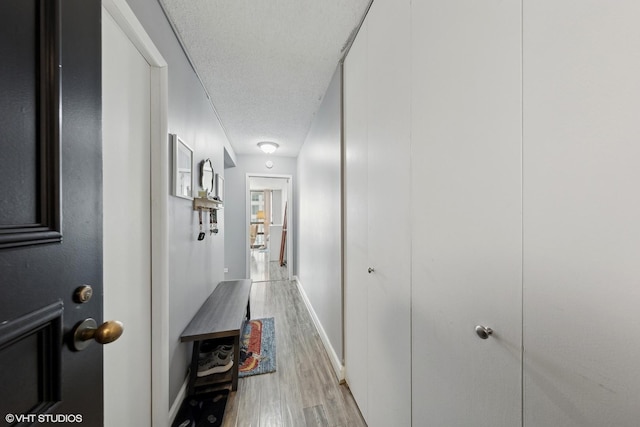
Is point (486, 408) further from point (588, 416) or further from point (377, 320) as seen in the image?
point (377, 320)

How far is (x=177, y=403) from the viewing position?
150cm

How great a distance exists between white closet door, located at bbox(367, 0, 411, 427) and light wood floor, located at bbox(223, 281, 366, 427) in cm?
35

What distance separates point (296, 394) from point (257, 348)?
27.7 inches

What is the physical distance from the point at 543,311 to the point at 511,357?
6.1 inches

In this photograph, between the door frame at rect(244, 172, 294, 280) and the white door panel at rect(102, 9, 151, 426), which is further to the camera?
the door frame at rect(244, 172, 294, 280)

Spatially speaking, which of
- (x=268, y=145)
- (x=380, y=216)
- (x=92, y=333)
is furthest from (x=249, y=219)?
(x=92, y=333)

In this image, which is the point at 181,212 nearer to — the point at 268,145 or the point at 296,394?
the point at 296,394

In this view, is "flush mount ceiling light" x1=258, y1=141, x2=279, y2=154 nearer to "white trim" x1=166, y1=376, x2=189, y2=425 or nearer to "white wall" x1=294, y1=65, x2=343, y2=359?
"white wall" x1=294, y1=65, x2=343, y2=359

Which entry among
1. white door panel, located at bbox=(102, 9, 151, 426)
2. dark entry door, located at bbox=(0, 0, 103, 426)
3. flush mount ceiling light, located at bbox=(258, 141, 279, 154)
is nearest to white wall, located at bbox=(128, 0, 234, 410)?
white door panel, located at bbox=(102, 9, 151, 426)

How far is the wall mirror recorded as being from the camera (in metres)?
2.01

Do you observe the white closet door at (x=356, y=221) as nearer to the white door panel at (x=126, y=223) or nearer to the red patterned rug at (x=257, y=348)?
the red patterned rug at (x=257, y=348)

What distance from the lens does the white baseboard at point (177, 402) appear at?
1407mm

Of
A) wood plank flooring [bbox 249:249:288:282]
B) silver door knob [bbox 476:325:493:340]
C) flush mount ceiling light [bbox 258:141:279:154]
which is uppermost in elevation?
flush mount ceiling light [bbox 258:141:279:154]

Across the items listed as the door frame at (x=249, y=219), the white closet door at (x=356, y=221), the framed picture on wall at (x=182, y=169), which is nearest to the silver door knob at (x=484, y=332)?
the white closet door at (x=356, y=221)
